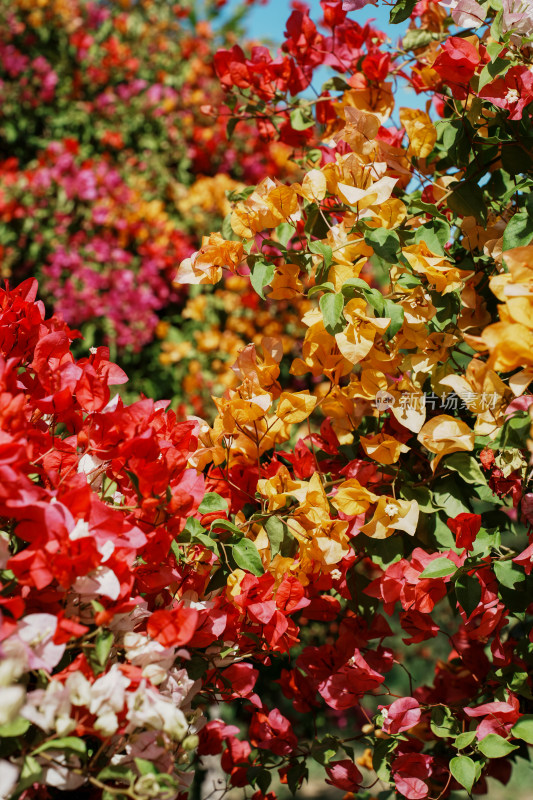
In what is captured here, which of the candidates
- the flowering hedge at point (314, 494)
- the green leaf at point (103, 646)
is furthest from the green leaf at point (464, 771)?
the green leaf at point (103, 646)

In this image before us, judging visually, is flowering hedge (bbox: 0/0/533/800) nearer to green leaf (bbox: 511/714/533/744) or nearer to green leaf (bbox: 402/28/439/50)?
green leaf (bbox: 511/714/533/744)

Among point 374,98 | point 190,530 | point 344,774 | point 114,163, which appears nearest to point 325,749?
point 344,774

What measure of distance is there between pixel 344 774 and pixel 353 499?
375 millimetres

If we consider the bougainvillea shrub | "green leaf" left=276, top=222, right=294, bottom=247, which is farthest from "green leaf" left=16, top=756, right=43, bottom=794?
the bougainvillea shrub

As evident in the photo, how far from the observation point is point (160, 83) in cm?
325

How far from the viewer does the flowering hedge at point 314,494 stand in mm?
546

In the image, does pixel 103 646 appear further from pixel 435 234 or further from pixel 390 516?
pixel 435 234

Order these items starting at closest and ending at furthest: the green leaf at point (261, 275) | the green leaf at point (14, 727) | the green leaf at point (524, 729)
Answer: the green leaf at point (14, 727), the green leaf at point (524, 729), the green leaf at point (261, 275)

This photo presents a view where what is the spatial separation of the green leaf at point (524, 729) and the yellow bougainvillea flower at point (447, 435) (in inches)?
11.7

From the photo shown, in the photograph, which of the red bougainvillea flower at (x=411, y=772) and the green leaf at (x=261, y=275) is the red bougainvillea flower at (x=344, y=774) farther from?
the green leaf at (x=261, y=275)

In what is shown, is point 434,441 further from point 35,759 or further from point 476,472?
point 35,759

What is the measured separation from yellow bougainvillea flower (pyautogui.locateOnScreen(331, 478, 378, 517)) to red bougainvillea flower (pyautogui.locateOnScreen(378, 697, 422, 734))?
0.23m

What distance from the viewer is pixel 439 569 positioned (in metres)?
0.67

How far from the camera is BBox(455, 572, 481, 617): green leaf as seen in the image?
0.72 metres
